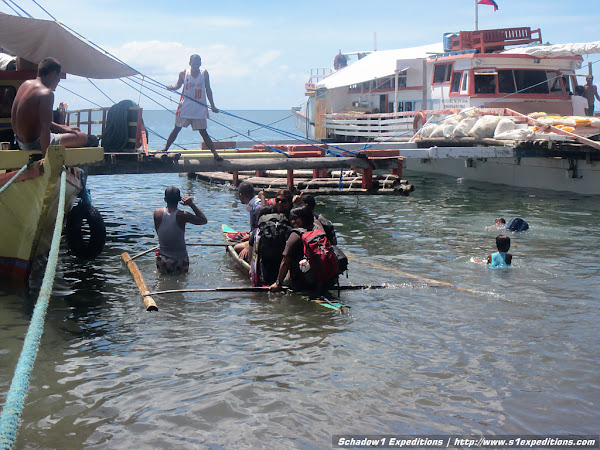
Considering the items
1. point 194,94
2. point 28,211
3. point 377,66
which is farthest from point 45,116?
point 377,66

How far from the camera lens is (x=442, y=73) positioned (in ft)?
91.8

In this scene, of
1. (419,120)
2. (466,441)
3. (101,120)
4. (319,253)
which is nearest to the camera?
(466,441)

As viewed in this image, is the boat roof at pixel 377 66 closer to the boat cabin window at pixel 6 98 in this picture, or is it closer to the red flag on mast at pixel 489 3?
the red flag on mast at pixel 489 3

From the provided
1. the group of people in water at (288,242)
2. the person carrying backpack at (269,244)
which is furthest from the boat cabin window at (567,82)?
the person carrying backpack at (269,244)

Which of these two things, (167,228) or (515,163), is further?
(515,163)

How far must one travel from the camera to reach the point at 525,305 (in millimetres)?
8445

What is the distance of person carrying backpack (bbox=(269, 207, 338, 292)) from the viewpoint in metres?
8.07

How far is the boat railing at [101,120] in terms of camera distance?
47.5ft

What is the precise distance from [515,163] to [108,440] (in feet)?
67.3

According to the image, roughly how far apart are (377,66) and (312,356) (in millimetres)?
27648

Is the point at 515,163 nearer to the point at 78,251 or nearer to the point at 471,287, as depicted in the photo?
the point at 471,287

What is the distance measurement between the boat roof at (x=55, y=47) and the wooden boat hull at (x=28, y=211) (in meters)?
4.04

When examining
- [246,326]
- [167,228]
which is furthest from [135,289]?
[246,326]

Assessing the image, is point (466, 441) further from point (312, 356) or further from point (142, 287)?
point (142, 287)
